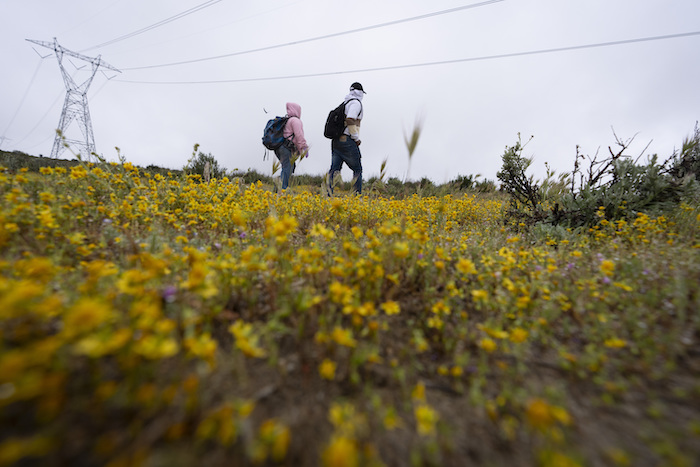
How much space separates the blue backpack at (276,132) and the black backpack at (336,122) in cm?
112

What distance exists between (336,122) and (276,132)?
1583 mm

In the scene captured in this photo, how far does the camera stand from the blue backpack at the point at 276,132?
21.8 feet

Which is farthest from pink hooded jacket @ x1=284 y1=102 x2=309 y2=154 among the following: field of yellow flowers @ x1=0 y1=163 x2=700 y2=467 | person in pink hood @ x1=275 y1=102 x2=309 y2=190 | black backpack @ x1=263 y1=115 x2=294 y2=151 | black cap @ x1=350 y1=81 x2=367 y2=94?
field of yellow flowers @ x1=0 y1=163 x2=700 y2=467

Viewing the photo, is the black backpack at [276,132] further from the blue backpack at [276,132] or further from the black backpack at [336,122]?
the black backpack at [336,122]

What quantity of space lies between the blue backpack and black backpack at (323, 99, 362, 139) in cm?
112

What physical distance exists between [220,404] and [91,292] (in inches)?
35.8

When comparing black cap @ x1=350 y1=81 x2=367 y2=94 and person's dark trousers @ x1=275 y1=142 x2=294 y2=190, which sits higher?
black cap @ x1=350 y1=81 x2=367 y2=94

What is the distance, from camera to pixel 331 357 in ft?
4.67

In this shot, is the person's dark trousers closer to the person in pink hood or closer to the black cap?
the person in pink hood

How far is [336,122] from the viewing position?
6.51 metres

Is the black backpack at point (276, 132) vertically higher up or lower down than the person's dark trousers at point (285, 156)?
higher up

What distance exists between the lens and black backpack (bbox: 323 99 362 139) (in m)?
6.50

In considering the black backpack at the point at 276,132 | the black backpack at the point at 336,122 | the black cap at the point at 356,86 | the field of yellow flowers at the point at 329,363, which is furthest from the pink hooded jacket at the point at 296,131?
the field of yellow flowers at the point at 329,363

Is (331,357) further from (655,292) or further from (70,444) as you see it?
Answer: (655,292)
